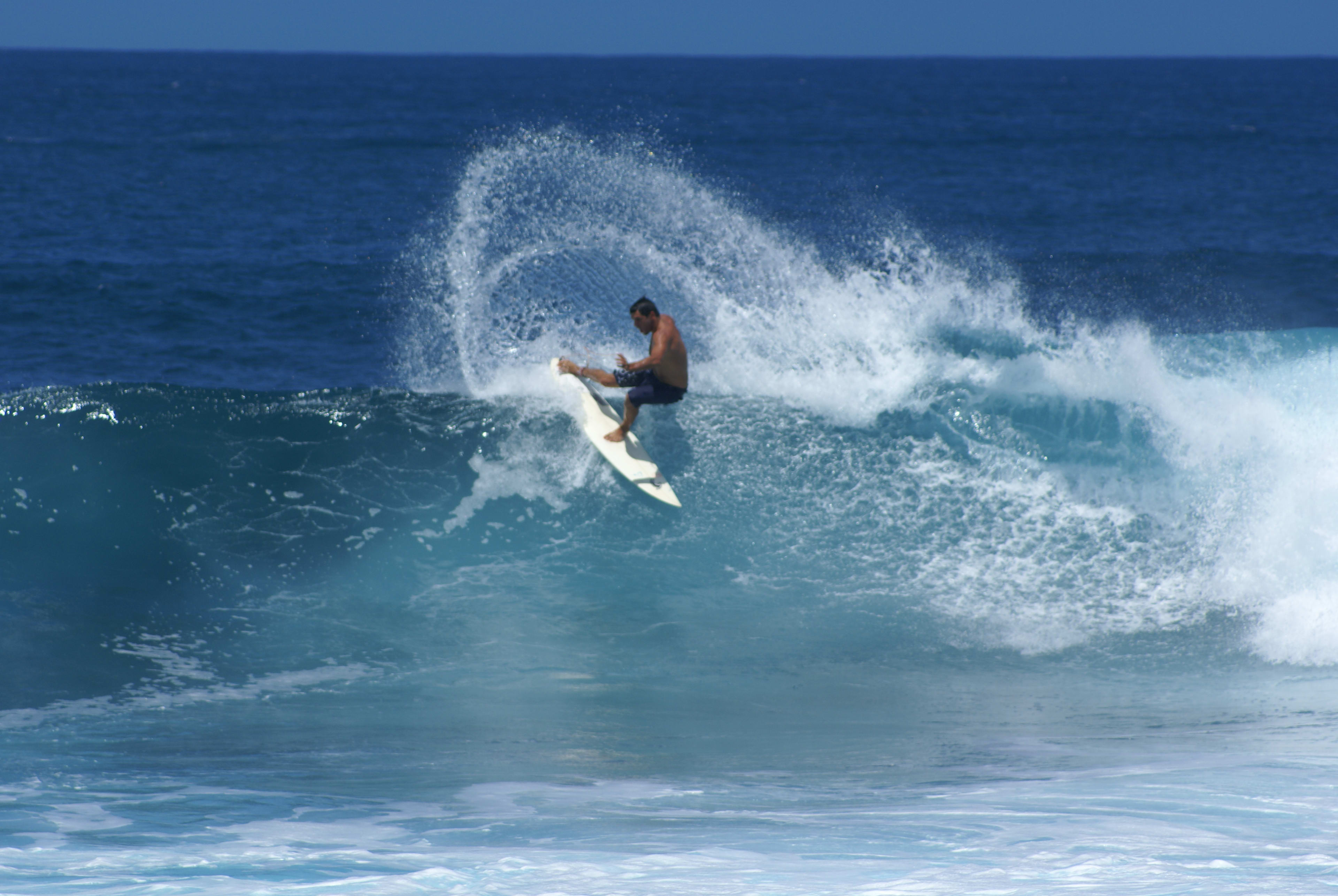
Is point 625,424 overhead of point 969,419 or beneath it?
beneath

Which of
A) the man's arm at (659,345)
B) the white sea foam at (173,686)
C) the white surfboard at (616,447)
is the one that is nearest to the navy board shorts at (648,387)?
the man's arm at (659,345)

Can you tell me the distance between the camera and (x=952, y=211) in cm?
3347

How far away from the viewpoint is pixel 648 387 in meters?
9.33

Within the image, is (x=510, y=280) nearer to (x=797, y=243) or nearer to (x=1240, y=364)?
(x=1240, y=364)

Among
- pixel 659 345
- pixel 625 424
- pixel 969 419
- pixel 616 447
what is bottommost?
pixel 616 447

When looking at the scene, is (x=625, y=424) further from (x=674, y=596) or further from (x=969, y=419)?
(x=969, y=419)

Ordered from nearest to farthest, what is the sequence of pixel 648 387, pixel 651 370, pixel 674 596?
pixel 674 596 → pixel 651 370 → pixel 648 387

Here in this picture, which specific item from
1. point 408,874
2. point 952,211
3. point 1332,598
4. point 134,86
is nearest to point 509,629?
point 408,874

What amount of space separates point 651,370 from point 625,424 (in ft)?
2.42

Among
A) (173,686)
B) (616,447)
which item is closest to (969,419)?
(616,447)

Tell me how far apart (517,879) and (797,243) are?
2042 centimetres

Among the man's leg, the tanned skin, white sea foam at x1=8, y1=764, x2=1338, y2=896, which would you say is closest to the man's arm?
the tanned skin

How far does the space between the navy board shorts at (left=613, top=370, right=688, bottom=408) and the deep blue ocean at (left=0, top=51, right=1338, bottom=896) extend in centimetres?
84

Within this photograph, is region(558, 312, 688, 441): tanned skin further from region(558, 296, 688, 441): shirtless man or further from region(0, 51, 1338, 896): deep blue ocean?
region(0, 51, 1338, 896): deep blue ocean
